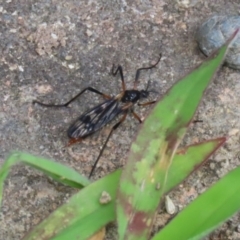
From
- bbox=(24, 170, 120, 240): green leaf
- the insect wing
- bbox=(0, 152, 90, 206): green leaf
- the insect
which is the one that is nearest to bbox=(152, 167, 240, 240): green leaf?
bbox=(24, 170, 120, 240): green leaf

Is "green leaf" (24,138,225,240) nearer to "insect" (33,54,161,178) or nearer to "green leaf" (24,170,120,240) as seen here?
"green leaf" (24,170,120,240)

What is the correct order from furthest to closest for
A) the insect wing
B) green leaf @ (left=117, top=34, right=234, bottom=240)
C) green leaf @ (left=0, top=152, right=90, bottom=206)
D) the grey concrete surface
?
the insect wing
the grey concrete surface
green leaf @ (left=117, top=34, right=234, bottom=240)
green leaf @ (left=0, top=152, right=90, bottom=206)

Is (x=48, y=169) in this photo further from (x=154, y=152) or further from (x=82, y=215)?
(x=154, y=152)

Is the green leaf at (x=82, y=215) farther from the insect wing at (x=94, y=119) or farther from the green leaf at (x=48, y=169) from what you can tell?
the insect wing at (x=94, y=119)

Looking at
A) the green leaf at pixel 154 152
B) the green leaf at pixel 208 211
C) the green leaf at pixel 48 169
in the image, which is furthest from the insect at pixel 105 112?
the green leaf at pixel 208 211

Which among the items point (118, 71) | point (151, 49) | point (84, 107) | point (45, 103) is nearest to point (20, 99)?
point (45, 103)

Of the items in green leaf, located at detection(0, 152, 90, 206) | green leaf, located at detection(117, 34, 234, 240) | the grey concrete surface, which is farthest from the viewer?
the grey concrete surface

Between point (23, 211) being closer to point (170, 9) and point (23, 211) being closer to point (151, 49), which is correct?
point (151, 49)
